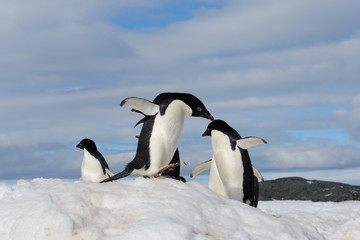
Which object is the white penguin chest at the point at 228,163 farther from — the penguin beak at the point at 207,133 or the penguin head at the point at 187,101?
the penguin head at the point at 187,101

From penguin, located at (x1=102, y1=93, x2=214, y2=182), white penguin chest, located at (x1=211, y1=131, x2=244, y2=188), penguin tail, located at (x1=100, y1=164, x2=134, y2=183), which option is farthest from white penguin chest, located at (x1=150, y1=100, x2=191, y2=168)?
white penguin chest, located at (x1=211, y1=131, x2=244, y2=188)

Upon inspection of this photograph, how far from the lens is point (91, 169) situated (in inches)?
415

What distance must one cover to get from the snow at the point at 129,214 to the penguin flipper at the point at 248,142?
2.88m

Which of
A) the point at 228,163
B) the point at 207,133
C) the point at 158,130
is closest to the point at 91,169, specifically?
the point at 207,133

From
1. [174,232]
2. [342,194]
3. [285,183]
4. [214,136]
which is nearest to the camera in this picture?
[174,232]

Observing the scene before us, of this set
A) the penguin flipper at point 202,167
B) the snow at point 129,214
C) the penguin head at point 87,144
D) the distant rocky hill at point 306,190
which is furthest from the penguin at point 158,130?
Result: the distant rocky hill at point 306,190

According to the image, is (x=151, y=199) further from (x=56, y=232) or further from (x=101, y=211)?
(x=56, y=232)

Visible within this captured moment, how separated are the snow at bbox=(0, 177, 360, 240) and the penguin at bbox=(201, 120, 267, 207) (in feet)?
9.66

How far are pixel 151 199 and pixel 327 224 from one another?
289 cm

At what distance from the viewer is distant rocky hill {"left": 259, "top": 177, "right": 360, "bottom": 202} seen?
1095 centimetres

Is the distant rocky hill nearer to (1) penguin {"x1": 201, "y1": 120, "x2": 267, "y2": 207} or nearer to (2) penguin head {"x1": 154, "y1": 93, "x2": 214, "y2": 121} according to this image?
(1) penguin {"x1": 201, "y1": 120, "x2": 267, "y2": 207}

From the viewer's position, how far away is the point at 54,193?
3.37m

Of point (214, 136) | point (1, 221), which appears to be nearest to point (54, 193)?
point (1, 221)

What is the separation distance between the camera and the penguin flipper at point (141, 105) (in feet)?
18.7
